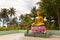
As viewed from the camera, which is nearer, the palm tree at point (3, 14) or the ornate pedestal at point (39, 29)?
the ornate pedestal at point (39, 29)

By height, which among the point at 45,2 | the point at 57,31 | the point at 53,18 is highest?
the point at 45,2

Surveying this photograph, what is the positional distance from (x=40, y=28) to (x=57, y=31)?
16.9 ft

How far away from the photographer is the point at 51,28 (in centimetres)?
2442

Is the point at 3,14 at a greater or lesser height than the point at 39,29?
greater

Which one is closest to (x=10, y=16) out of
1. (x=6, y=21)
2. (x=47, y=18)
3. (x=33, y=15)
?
(x=6, y=21)

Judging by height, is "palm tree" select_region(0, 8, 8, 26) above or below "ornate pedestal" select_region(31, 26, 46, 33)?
above

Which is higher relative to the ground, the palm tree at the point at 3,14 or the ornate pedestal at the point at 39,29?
the palm tree at the point at 3,14

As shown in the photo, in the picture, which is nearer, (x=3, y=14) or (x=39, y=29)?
(x=39, y=29)

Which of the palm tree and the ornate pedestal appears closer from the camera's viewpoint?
the ornate pedestal

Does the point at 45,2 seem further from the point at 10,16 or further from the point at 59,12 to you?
the point at 10,16

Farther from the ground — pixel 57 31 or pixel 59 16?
pixel 59 16

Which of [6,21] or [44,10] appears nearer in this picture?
[44,10]

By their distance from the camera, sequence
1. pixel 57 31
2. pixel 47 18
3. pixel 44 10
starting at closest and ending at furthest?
pixel 57 31 → pixel 44 10 → pixel 47 18

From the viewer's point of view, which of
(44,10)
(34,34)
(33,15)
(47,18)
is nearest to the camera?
(34,34)
